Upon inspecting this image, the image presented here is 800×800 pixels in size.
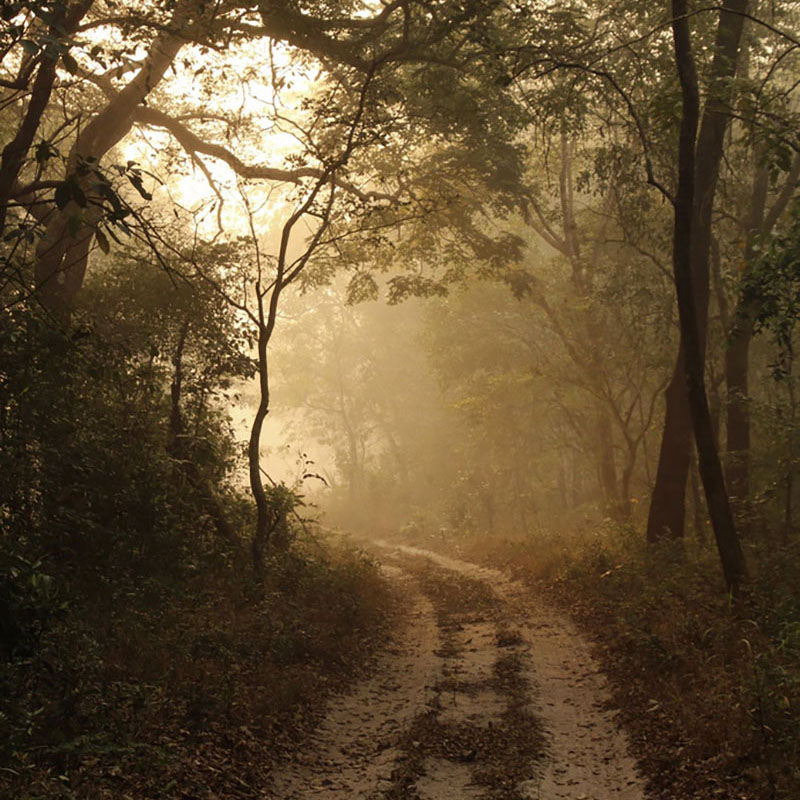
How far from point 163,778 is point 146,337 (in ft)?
25.6

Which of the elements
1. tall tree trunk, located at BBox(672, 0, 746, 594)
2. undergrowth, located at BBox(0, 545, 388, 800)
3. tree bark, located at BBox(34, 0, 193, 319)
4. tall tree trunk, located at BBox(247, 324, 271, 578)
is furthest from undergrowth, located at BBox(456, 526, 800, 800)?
tree bark, located at BBox(34, 0, 193, 319)

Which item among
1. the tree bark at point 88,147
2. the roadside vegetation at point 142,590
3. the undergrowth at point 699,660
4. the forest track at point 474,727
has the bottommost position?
the forest track at point 474,727

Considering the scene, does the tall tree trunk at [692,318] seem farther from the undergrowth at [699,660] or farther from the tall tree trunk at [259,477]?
the tall tree trunk at [259,477]

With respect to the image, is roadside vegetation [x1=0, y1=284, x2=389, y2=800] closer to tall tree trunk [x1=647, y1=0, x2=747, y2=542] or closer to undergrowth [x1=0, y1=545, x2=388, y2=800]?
undergrowth [x1=0, y1=545, x2=388, y2=800]

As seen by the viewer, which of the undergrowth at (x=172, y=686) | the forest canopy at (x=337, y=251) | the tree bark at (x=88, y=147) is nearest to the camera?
the undergrowth at (x=172, y=686)

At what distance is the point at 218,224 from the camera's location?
16.3 metres

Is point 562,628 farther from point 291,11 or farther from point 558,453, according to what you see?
point 558,453

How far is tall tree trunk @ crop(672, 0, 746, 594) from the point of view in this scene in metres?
9.99

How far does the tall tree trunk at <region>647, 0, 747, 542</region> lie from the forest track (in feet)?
9.96

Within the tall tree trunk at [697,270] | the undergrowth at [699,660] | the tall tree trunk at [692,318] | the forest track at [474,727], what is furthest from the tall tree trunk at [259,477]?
the tall tree trunk at [697,270]

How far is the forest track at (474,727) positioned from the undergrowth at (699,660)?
375 millimetres

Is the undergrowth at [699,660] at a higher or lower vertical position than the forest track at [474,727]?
higher

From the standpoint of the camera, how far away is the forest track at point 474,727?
22.0ft

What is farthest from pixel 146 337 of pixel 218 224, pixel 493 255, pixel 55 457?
pixel 493 255
